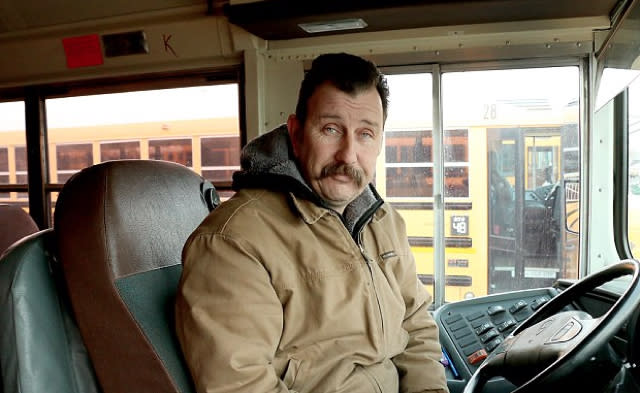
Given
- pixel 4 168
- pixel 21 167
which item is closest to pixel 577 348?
pixel 21 167

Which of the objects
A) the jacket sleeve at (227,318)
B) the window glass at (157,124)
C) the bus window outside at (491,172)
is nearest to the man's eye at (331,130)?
the jacket sleeve at (227,318)

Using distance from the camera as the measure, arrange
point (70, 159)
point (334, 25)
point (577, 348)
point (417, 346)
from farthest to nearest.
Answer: point (70, 159), point (334, 25), point (417, 346), point (577, 348)

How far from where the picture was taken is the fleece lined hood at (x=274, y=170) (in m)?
1.40

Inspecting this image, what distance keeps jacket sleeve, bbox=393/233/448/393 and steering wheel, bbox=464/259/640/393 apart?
0.27 metres

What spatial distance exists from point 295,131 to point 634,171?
1.90 metres

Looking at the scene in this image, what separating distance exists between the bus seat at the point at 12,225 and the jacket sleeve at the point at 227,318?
1.78 m

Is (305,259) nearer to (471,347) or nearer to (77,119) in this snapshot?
(471,347)

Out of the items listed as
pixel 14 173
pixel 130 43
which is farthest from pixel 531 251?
pixel 14 173

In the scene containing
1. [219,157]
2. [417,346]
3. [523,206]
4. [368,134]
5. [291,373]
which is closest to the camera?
[291,373]

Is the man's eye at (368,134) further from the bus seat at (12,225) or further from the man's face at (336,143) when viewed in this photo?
the bus seat at (12,225)

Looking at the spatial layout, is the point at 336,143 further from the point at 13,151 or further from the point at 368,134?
the point at 13,151

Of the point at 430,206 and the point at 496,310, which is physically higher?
the point at 430,206

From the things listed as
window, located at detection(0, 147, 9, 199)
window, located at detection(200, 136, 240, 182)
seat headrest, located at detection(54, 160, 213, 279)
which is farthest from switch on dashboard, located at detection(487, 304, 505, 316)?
window, located at detection(0, 147, 9, 199)

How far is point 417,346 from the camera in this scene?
1.65 m
